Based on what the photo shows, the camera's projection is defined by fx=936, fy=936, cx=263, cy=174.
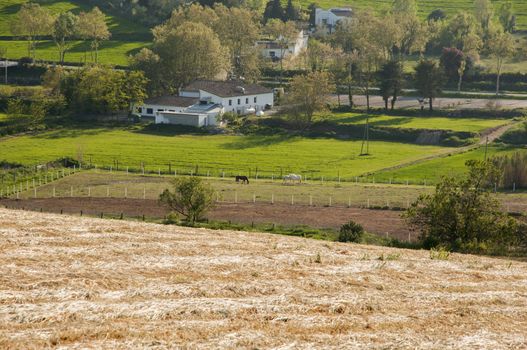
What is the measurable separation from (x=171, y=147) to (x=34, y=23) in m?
56.0

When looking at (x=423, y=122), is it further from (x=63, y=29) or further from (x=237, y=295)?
(x=237, y=295)

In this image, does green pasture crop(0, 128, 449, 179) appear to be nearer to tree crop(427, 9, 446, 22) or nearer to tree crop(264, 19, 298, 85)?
tree crop(264, 19, 298, 85)

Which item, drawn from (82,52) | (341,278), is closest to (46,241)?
(341,278)

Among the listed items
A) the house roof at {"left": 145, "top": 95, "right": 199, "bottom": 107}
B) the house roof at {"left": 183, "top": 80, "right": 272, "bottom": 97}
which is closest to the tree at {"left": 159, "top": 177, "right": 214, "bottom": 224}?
the house roof at {"left": 145, "top": 95, "right": 199, "bottom": 107}

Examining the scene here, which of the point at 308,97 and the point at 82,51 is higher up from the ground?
the point at 82,51

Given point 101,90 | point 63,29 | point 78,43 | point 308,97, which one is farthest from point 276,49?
point 101,90

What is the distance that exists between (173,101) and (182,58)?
1305cm

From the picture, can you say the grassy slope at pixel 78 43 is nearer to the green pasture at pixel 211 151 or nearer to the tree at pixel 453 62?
the green pasture at pixel 211 151

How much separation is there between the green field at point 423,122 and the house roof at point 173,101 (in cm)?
1728

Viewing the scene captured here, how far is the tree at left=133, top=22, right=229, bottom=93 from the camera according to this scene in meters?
128

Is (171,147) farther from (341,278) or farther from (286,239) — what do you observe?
(341,278)

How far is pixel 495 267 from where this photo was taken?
35.6 m

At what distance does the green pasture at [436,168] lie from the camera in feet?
267

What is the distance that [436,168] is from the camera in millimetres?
85938
